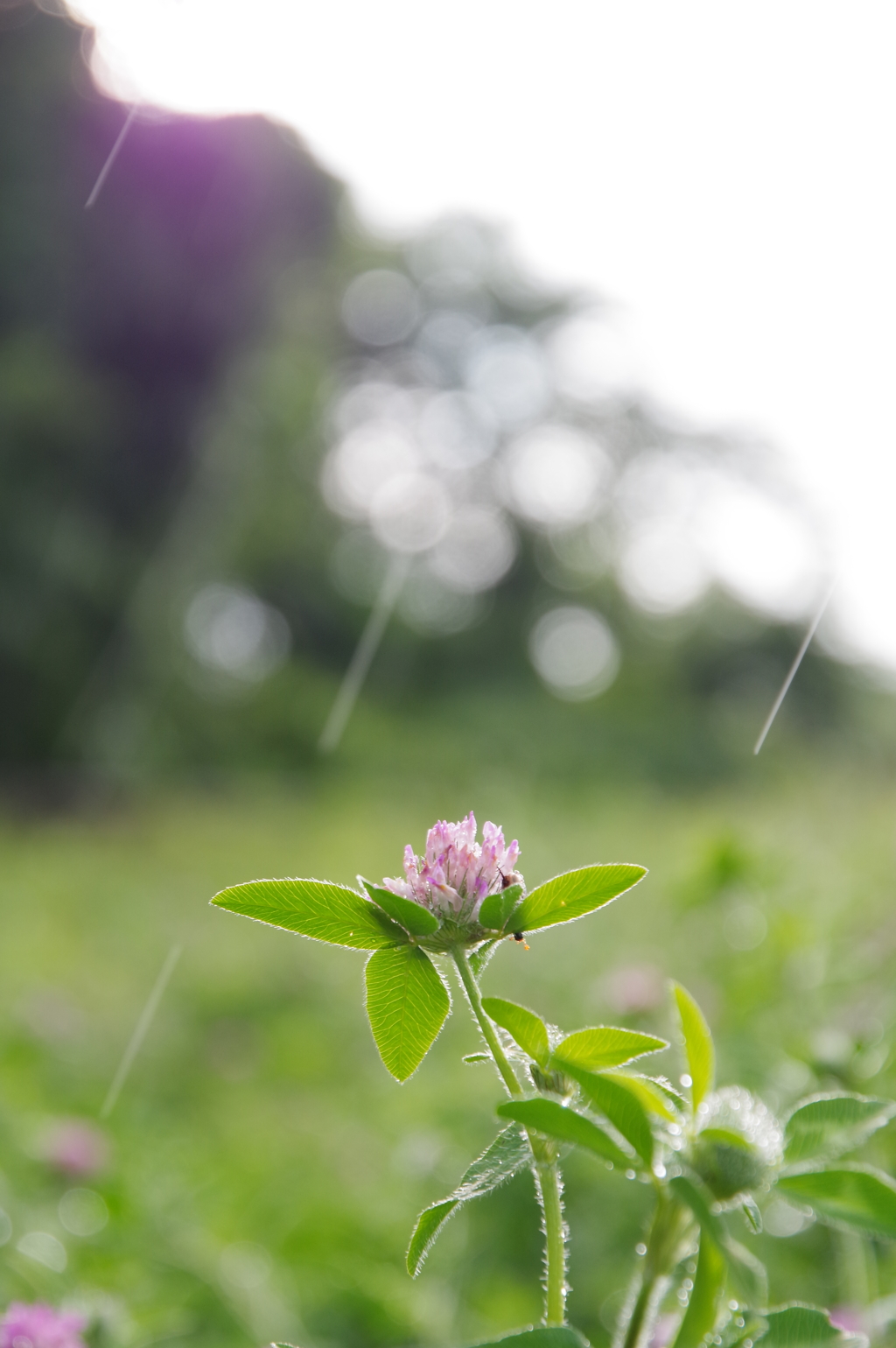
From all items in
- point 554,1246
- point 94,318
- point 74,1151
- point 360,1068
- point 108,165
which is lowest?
point 360,1068

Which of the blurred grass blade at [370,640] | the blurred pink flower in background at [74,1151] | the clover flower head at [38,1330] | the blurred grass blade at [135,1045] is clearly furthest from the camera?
the blurred grass blade at [370,640]

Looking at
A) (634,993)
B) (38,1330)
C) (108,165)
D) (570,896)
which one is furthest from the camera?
(108,165)

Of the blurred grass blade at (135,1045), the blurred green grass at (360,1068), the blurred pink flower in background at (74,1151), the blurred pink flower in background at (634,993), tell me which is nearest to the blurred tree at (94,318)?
the blurred green grass at (360,1068)

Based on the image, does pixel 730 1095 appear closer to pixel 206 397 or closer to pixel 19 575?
pixel 19 575

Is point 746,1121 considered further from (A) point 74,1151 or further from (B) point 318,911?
(A) point 74,1151

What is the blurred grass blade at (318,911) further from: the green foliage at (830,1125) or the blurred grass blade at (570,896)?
the green foliage at (830,1125)

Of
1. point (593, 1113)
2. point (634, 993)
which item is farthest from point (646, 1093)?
point (634, 993)

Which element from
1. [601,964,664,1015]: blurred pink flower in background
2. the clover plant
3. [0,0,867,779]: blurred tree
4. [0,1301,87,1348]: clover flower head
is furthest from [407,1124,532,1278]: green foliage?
[0,0,867,779]: blurred tree
